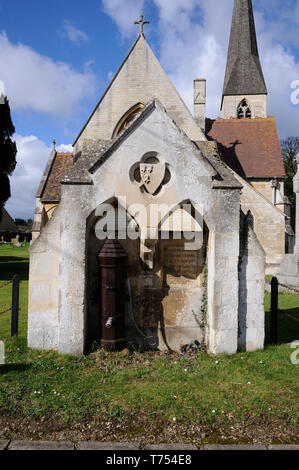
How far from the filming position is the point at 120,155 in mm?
5488

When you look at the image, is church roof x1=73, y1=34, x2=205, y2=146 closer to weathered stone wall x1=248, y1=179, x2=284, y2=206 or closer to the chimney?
weathered stone wall x1=248, y1=179, x2=284, y2=206

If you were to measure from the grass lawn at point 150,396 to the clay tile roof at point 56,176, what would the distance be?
14718 millimetres

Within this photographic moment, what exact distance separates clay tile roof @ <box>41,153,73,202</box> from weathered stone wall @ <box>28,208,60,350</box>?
44.6 ft

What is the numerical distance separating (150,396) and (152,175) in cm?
323

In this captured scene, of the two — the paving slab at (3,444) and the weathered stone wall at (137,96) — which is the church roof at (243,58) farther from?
the paving slab at (3,444)

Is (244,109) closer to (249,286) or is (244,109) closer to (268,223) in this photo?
(268,223)

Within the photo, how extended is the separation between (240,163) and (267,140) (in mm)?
3464

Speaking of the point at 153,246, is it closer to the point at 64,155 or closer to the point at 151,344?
the point at 151,344

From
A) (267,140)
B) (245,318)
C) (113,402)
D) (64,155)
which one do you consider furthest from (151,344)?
(267,140)

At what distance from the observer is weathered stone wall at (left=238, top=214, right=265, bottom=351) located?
18.6 feet

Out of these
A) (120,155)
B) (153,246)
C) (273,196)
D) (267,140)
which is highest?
(267,140)

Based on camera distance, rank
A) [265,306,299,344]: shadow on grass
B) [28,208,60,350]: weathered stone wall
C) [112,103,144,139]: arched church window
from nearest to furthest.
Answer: [28,208,60,350]: weathered stone wall → [265,306,299,344]: shadow on grass → [112,103,144,139]: arched church window

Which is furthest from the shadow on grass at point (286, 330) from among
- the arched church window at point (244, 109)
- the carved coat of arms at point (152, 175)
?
the arched church window at point (244, 109)

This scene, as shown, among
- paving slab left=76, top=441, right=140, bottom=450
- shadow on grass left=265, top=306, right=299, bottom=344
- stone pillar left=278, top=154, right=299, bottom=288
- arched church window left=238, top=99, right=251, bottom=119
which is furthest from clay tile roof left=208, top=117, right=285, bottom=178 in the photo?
paving slab left=76, top=441, right=140, bottom=450
